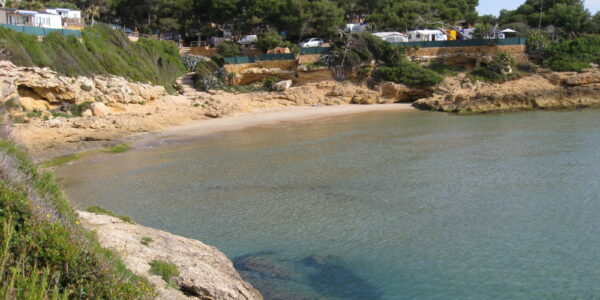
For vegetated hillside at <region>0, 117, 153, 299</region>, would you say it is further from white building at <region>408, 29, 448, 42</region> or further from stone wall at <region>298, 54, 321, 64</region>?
white building at <region>408, 29, 448, 42</region>

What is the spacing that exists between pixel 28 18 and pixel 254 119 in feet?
66.4

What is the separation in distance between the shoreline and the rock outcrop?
9.69ft

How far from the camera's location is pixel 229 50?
49438 mm

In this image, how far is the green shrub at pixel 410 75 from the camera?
1578 inches

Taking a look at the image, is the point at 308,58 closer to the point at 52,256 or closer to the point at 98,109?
the point at 98,109

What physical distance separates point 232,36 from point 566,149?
41.9 meters

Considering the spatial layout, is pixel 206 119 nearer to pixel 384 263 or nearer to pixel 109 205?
pixel 109 205

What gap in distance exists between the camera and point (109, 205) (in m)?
16.8

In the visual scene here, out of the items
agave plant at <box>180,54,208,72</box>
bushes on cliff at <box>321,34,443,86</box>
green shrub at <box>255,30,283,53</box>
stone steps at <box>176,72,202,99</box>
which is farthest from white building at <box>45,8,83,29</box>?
bushes on cliff at <box>321,34,443,86</box>

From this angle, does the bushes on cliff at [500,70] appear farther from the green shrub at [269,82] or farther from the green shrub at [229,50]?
the green shrub at [229,50]

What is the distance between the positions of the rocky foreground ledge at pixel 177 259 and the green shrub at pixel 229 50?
38953 mm

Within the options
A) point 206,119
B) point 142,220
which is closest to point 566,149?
point 142,220

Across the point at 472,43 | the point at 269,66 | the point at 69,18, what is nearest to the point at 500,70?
the point at 472,43

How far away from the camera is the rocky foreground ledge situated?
8.88m
